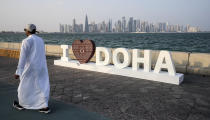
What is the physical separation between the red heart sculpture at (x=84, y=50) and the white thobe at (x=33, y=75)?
5.02 m

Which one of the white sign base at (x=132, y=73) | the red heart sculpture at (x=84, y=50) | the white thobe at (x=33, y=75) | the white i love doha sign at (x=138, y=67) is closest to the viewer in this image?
the white thobe at (x=33, y=75)

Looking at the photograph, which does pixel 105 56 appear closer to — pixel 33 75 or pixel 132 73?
pixel 132 73

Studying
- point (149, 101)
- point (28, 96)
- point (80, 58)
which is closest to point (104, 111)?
point (149, 101)

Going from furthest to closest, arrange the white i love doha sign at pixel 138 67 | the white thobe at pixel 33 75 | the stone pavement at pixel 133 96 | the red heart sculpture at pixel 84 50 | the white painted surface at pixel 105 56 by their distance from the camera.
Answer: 1. the red heart sculpture at pixel 84 50
2. the white painted surface at pixel 105 56
3. the white i love doha sign at pixel 138 67
4. the stone pavement at pixel 133 96
5. the white thobe at pixel 33 75

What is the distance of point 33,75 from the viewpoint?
4367 mm

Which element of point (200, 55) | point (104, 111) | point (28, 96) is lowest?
point (104, 111)

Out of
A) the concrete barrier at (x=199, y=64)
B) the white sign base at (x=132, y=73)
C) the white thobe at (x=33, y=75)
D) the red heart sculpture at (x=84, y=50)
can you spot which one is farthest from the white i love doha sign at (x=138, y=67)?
the white thobe at (x=33, y=75)

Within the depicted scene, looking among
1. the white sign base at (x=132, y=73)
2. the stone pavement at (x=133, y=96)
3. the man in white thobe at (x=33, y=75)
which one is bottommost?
the stone pavement at (x=133, y=96)

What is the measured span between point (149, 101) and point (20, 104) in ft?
10.0

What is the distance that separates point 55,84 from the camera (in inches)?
276

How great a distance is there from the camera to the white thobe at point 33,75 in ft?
14.0

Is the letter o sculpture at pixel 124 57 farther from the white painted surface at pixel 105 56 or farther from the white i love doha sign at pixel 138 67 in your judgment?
the white painted surface at pixel 105 56

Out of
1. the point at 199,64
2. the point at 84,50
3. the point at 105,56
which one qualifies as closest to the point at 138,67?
the point at 105,56

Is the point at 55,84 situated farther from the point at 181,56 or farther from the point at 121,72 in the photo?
the point at 181,56
